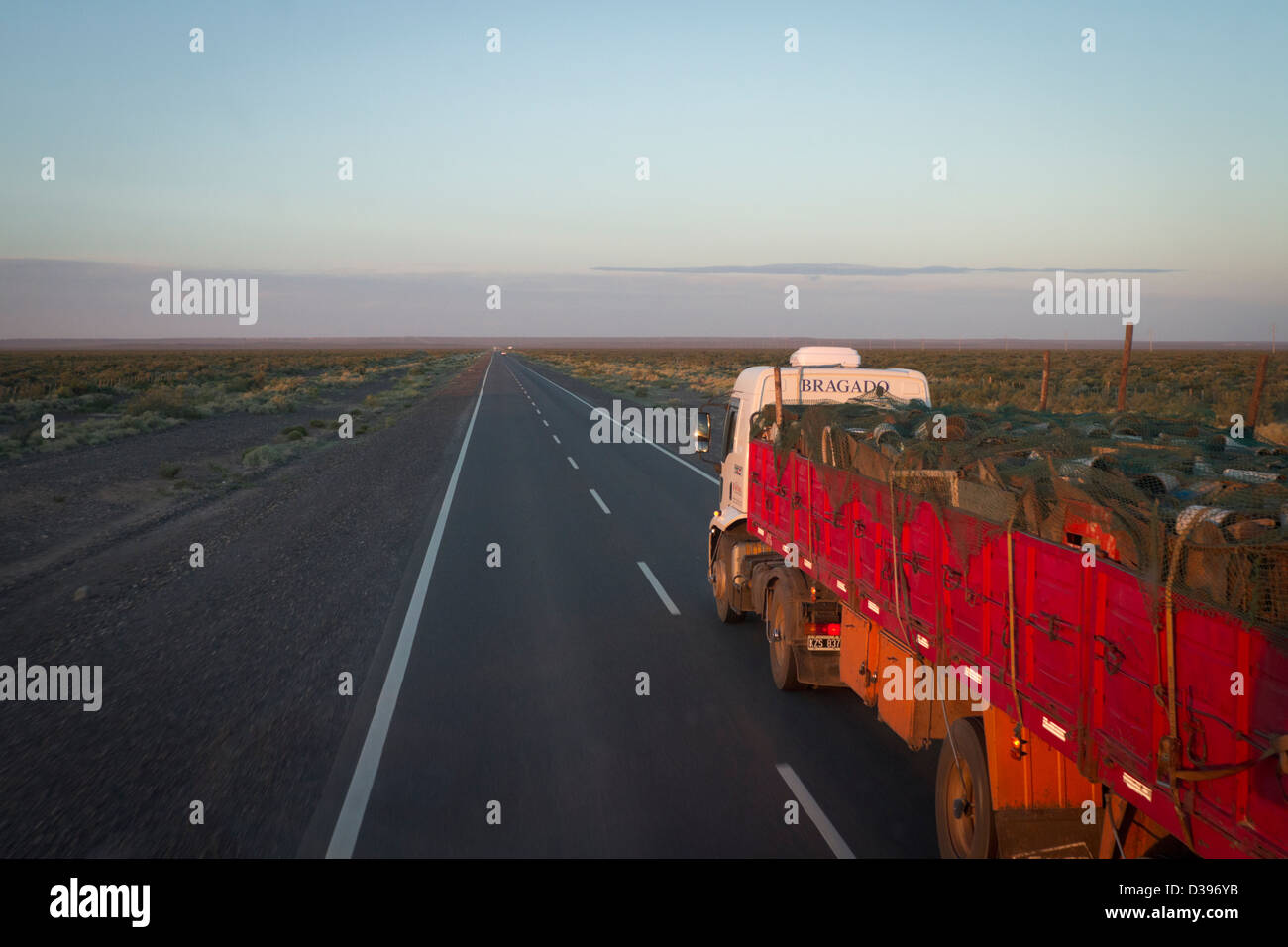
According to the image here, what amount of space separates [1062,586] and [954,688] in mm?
1322

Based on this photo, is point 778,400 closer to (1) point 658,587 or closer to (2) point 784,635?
(2) point 784,635

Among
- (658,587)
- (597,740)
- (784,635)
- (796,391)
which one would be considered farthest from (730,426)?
(597,740)

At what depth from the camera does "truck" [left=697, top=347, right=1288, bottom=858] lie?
277 centimetres

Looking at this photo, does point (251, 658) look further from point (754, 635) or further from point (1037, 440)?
point (1037, 440)

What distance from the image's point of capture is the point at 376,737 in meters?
6.41

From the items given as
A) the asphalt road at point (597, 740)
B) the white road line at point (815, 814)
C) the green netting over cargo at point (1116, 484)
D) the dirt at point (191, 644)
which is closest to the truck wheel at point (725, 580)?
the asphalt road at point (597, 740)

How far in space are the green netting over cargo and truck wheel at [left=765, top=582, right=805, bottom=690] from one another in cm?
120

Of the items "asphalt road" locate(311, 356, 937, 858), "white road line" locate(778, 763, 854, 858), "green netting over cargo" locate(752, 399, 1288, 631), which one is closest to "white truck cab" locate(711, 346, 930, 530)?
"asphalt road" locate(311, 356, 937, 858)

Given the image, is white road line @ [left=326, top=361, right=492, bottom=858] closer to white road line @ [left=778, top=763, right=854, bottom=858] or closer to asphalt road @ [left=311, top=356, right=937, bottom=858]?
asphalt road @ [left=311, top=356, right=937, bottom=858]

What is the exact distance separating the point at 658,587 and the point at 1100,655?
7.66m

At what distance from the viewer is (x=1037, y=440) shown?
510cm

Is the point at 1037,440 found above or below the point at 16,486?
above
